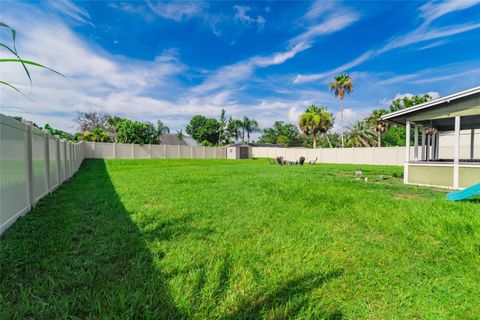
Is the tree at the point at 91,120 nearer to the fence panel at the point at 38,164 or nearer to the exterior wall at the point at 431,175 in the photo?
A: the fence panel at the point at 38,164

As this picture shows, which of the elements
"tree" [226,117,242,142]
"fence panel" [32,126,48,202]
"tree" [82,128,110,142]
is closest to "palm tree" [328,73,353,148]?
"tree" [226,117,242,142]

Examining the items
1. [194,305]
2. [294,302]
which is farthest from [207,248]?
[294,302]

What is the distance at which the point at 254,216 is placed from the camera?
4.29 meters

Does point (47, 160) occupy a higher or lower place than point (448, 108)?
lower

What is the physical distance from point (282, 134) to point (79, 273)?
6713cm

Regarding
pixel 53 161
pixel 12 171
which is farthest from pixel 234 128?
pixel 12 171

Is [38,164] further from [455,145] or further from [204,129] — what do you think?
[204,129]

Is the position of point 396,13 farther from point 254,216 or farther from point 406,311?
point 406,311

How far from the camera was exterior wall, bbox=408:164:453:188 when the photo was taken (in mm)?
7879

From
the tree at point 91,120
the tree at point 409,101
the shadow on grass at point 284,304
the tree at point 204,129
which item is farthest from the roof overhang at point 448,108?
the tree at point 204,129

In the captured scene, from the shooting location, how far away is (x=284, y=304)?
1.86 m

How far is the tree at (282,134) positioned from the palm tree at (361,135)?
21.2m

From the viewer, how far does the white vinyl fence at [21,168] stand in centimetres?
309

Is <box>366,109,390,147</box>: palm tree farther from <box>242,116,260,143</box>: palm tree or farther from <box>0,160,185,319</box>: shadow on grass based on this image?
<box>0,160,185,319</box>: shadow on grass
